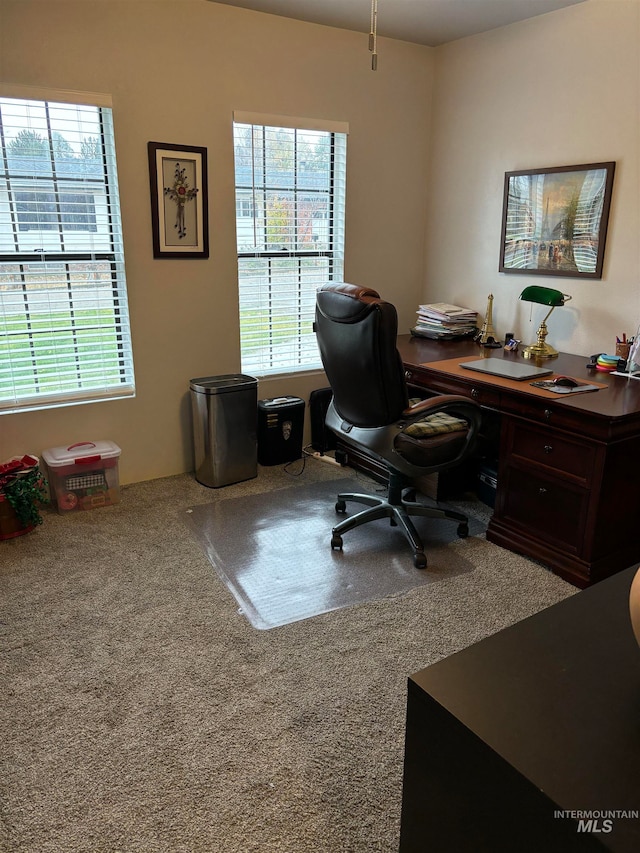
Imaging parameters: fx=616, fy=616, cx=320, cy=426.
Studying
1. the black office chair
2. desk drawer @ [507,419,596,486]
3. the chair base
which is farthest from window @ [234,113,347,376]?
desk drawer @ [507,419,596,486]

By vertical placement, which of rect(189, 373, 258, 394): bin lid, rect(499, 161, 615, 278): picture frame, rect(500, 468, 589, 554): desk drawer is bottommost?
rect(500, 468, 589, 554): desk drawer

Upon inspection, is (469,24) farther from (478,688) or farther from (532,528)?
(478,688)

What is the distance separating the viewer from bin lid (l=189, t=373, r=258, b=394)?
3.27 metres

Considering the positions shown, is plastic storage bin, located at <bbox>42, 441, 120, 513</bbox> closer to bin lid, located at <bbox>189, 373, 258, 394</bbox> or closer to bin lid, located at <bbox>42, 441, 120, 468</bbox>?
bin lid, located at <bbox>42, 441, 120, 468</bbox>

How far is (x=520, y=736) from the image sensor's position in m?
0.88

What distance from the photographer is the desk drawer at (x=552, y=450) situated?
2.38 metres

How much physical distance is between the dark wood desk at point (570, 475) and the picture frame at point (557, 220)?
27.5 inches

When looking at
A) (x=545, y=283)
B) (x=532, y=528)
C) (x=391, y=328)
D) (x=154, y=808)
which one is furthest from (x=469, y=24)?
(x=154, y=808)

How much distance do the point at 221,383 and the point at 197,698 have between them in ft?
6.09

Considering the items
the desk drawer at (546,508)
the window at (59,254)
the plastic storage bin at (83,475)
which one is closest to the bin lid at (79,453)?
the plastic storage bin at (83,475)

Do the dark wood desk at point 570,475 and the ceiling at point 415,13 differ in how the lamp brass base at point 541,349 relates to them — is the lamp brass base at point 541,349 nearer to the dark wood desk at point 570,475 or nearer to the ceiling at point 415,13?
the dark wood desk at point 570,475

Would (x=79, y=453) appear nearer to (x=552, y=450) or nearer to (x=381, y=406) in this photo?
(x=381, y=406)

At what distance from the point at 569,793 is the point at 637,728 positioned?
6.4 inches

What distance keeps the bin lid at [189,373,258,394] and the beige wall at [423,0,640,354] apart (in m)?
1.49
